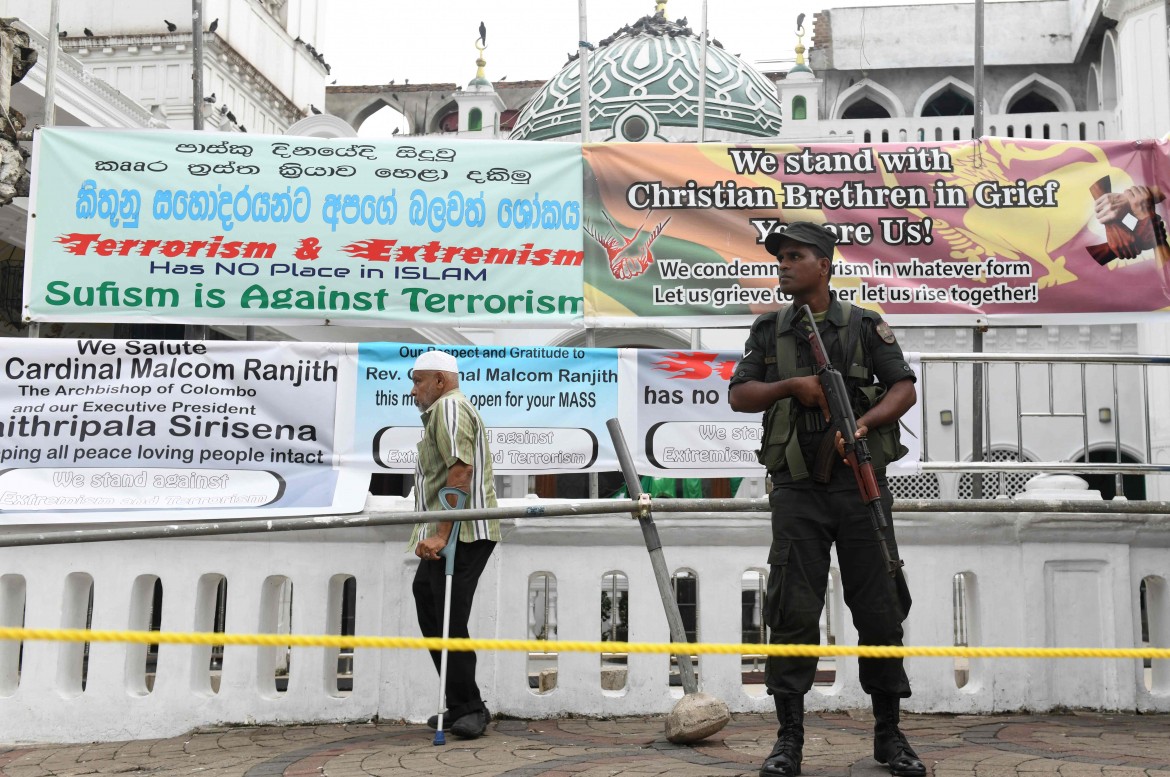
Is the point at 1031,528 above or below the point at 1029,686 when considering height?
above

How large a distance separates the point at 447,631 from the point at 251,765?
102 centimetres

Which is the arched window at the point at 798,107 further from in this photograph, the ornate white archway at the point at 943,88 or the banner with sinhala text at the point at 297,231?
the banner with sinhala text at the point at 297,231

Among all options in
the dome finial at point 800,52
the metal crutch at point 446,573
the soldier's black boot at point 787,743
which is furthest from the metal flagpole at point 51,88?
the dome finial at point 800,52

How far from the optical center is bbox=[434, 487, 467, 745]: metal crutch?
221 inches

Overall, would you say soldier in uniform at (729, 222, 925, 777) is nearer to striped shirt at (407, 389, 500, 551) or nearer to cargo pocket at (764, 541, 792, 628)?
cargo pocket at (764, 541, 792, 628)

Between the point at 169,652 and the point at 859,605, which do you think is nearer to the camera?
the point at 859,605

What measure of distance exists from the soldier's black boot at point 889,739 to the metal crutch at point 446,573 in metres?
1.93

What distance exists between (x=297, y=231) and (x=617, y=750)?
3545 mm

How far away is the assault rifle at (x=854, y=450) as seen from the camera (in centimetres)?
456

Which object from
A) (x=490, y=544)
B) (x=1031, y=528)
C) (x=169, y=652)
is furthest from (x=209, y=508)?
(x=1031, y=528)

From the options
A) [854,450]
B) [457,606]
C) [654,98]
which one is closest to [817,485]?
[854,450]

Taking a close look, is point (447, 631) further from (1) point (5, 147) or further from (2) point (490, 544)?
(1) point (5, 147)

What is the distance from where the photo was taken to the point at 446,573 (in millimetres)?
5820

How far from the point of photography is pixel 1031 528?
6.65m
